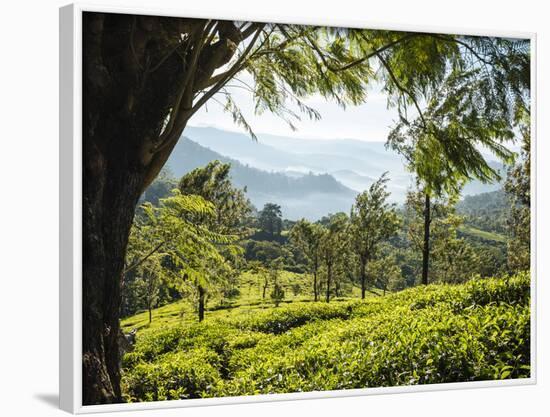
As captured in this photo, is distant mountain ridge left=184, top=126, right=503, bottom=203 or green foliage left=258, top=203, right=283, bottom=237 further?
green foliage left=258, top=203, right=283, bottom=237

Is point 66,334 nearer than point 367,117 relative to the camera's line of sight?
Yes

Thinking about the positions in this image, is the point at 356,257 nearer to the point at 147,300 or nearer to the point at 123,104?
the point at 147,300

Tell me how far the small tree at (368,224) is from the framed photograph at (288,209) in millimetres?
13

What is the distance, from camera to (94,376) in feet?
16.7

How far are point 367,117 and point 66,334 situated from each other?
9.03ft

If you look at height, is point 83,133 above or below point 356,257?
above

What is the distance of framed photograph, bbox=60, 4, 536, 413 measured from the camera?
204 inches

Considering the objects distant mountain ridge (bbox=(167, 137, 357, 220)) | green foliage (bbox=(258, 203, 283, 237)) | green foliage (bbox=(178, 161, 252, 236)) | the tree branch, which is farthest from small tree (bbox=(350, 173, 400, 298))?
the tree branch

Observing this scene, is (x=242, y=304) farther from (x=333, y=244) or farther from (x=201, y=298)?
(x=333, y=244)

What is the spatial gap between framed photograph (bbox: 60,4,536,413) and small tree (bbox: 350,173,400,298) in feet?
0.04

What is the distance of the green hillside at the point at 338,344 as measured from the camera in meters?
5.61

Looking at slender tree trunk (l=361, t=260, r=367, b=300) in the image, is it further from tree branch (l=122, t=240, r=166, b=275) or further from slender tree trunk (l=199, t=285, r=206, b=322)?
tree branch (l=122, t=240, r=166, b=275)

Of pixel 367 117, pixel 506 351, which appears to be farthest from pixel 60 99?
pixel 506 351
